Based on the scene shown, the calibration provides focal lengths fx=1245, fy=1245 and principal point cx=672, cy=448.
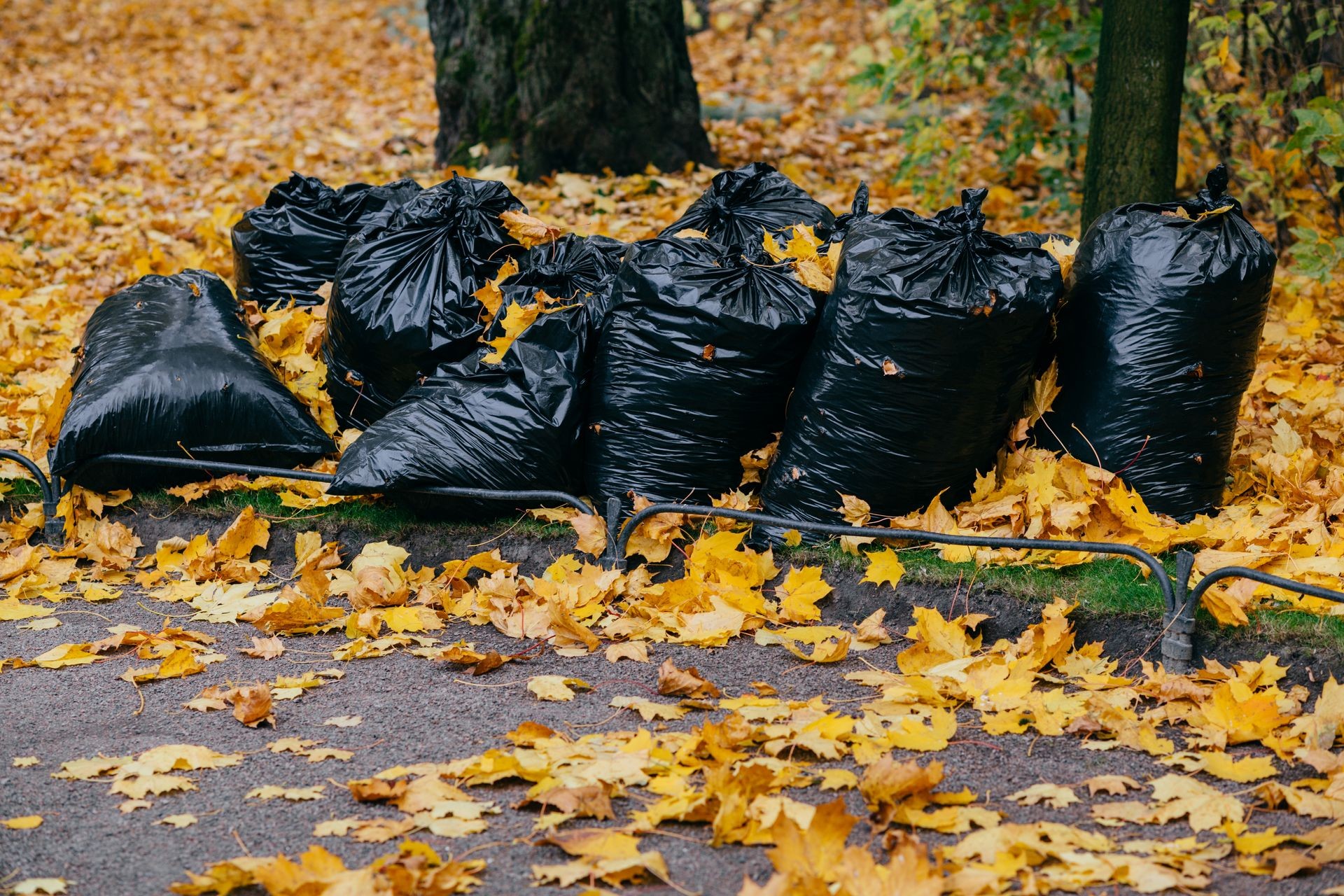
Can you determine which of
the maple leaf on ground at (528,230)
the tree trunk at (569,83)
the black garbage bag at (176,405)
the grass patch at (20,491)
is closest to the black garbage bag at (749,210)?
the maple leaf on ground at (528,230)

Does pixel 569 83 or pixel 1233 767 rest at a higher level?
pixel 569 83

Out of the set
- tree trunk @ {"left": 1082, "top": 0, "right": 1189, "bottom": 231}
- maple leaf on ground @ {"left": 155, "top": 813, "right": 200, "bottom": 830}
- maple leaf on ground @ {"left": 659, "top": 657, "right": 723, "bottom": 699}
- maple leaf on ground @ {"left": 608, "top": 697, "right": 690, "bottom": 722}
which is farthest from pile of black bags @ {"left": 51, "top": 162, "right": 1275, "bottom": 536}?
maple leaf on ground @ {"left": 155, "top": 813, "right": 200, "bottom": 830}

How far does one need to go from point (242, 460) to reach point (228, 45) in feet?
31.9

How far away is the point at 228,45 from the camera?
12.1 metres

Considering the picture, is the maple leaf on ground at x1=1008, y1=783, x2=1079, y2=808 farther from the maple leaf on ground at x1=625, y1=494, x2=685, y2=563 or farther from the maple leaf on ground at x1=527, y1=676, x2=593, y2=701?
the maple leaf on ground at x1=625, y1=494, x2=685, y2=563

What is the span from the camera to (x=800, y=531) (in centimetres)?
320

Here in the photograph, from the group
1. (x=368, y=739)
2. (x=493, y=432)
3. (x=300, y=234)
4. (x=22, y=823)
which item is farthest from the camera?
(x=300, y=234)

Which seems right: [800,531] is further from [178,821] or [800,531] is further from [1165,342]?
[178,821]

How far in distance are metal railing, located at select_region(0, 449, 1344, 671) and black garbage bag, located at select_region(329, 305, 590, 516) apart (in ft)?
0.21

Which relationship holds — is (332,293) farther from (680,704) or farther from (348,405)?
(680,704)

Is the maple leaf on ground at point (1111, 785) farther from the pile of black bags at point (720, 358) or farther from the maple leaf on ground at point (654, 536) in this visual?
the maple leaf on ground at point (654, 536)

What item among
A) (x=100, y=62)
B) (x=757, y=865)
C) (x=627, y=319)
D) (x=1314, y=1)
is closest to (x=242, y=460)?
(x=627, y=319)

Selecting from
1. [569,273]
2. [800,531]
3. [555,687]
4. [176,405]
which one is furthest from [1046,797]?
[176,405]

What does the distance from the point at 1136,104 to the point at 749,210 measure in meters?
1.45
